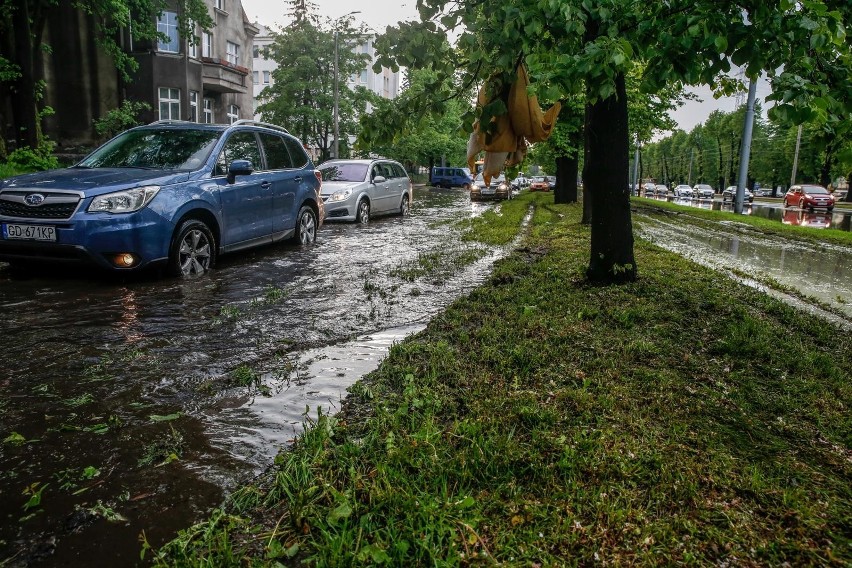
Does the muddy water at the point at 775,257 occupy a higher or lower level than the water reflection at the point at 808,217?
higher

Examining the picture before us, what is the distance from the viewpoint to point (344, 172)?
17828 millimetres

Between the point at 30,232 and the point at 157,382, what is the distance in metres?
3.83

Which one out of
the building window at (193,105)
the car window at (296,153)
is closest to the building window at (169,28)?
the building window at (193,105)

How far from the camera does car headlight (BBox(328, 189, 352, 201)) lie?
54.4 feet

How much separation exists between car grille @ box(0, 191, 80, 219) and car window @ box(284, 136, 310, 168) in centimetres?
434

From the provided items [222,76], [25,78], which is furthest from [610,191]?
[222,76]

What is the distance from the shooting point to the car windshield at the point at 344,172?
17666 mm

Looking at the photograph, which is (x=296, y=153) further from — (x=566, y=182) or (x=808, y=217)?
(x=808, y=217)

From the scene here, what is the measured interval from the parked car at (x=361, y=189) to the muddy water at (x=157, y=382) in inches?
326

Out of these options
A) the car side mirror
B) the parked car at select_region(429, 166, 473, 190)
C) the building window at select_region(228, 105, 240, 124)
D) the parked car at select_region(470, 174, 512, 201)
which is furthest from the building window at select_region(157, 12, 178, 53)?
the parked car at select_region(429, 166, 473, 190)

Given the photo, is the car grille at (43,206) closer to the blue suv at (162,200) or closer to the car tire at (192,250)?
the blue suv at (162,200)

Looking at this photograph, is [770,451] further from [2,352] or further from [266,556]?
[2,352]

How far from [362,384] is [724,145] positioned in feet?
340

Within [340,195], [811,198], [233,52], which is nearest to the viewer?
[340,195]
